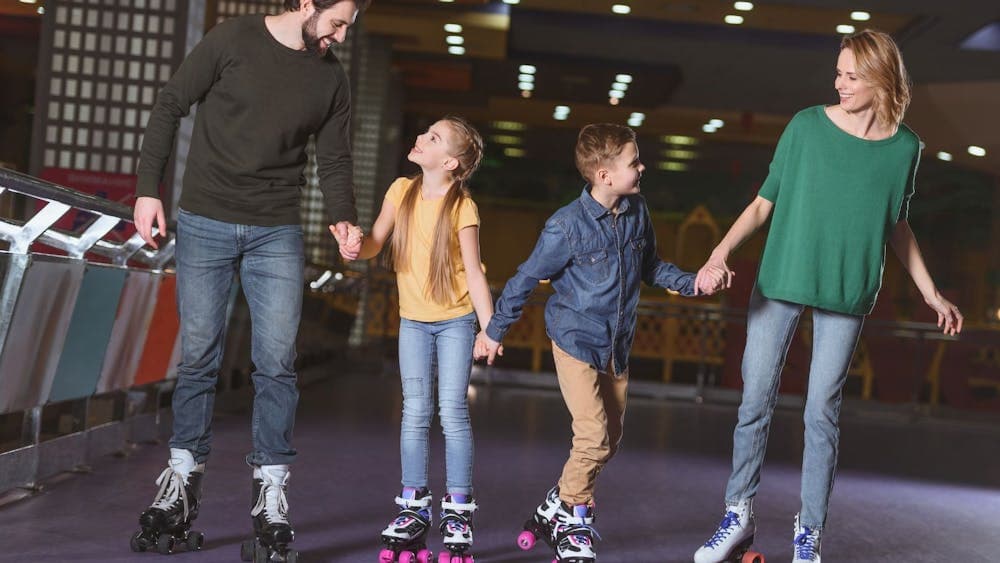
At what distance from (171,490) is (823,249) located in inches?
66.1

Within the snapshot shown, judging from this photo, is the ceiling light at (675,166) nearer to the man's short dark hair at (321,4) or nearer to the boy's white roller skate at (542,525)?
the boy's white roller skate at (542,525)

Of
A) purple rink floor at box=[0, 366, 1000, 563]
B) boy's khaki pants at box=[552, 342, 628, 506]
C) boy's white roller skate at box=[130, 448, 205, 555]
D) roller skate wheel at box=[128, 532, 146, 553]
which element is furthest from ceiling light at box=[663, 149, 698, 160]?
roller skate wheel at box=[128, 532, 146, 553]

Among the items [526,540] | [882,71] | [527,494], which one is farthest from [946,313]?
[527,494]

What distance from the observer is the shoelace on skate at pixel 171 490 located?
107 inches

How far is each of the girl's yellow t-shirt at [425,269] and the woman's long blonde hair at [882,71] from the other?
1004 millimetres

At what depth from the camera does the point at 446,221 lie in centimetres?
289

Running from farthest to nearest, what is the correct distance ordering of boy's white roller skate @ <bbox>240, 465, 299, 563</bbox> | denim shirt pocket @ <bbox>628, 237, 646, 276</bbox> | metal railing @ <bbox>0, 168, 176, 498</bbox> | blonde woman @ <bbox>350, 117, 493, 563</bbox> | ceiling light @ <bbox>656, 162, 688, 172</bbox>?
ceiling light @ <bbox>656, 162, 688, 172</bbox> → metal railing @ <bbox>0, 168, 176, 498</bbox> → denim shirt pocket @ <bbox>628, 237, 646, 276</bbox> → blonde woman @ <bbox>350, 117, 493, 563</bbox> → boy's white roller skate @ <bbox>240, 465, 299, 563</bbox>

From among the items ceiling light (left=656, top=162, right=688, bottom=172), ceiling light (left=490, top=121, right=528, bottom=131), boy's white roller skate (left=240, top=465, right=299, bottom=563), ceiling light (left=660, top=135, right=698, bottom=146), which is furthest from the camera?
ceiling light (left=656, top=162, right=688, bottom=172)

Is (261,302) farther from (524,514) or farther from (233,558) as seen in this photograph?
(524,514)

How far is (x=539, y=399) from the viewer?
894 cm

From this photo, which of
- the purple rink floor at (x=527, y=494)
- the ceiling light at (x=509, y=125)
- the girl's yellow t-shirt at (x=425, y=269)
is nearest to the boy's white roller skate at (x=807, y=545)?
the purple rink floor at (x=527, y=494)

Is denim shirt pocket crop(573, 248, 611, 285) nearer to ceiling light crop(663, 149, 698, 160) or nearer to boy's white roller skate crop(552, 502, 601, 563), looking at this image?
boy's white roller skate crop(552, 502, 601, 563)

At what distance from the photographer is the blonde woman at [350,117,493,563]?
2854mm

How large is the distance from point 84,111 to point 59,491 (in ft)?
11.8
